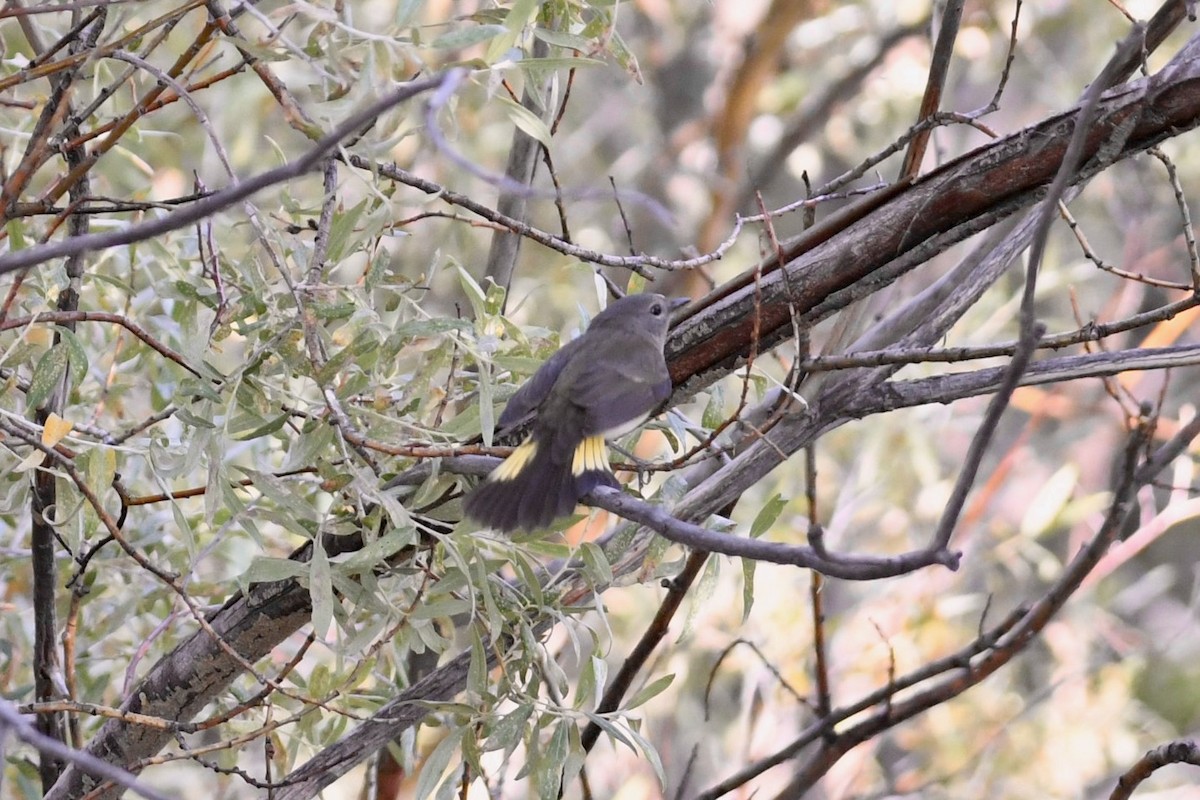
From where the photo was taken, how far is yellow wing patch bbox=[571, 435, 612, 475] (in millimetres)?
1657

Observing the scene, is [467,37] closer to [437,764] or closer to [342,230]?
[342,230]

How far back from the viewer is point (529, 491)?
159 cm

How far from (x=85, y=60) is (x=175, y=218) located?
716mm

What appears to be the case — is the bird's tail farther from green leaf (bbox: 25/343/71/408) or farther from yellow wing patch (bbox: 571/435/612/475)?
green leaf (bbox: 25/343/71/408)

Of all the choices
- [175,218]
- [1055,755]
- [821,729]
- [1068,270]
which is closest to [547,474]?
[821,729]

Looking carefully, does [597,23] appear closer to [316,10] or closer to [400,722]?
[316,10]

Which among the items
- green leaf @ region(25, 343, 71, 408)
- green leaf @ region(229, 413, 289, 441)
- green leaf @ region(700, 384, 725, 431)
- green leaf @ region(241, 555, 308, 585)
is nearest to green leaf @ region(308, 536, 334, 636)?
green leaf @ region(241, 555, 308, 585)

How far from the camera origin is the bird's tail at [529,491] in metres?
1.55

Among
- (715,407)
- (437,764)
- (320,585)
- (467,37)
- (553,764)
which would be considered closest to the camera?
(467,37)

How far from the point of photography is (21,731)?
27.9 inches

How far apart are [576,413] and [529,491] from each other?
0.25 metres

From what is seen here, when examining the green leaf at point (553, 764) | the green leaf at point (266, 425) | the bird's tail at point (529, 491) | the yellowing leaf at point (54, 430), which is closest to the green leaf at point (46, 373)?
the yellowing leaf at point (54, 430)

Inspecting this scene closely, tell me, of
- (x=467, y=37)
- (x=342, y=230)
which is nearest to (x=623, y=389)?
(x=342, y=230)

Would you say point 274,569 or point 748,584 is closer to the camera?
point 274,569
